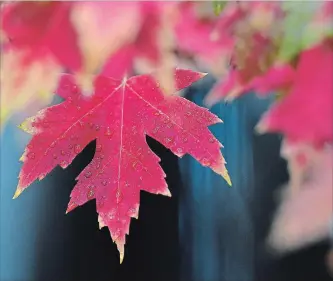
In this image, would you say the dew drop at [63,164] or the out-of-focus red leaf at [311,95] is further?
the dew drop at [63,164]

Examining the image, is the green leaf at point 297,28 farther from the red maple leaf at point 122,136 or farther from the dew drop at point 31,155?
the dew drop at point 31,155

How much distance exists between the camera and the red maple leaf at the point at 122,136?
75 centimetres

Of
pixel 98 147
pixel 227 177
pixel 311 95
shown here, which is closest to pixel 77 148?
pixel 98 147

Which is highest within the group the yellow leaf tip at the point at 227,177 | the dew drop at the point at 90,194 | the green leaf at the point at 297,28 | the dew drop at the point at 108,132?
the green leaf at the point at 297,28

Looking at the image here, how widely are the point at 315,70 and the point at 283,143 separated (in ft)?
0.54

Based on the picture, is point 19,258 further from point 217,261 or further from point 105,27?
point 105,27

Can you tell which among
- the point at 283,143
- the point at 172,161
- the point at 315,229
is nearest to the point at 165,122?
the point at 172,161

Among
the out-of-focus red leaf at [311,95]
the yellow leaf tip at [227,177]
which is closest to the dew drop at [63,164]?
the yellow leaf tip at [227,177]

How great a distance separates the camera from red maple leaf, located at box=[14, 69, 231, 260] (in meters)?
0.75

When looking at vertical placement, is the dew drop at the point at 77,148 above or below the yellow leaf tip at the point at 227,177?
above

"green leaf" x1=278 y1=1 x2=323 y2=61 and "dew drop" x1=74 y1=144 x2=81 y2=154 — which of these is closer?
"green leaf" x1=278 y1=1 x2=323 y2=61

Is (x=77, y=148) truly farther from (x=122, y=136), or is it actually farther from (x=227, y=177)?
(x=227, y=177)

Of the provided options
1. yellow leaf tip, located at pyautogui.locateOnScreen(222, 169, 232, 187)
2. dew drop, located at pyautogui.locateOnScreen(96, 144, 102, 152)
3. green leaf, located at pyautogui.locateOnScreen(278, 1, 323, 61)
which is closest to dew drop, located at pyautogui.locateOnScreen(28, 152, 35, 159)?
dew drop, located at pyautogui.locateOnScreen(96, 144, 102, 152)

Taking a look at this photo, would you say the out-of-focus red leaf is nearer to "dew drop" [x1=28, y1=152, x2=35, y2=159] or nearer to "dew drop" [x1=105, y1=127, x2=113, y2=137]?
"dew drop" [x1=105, y1=127, x2=113, y2=137]
